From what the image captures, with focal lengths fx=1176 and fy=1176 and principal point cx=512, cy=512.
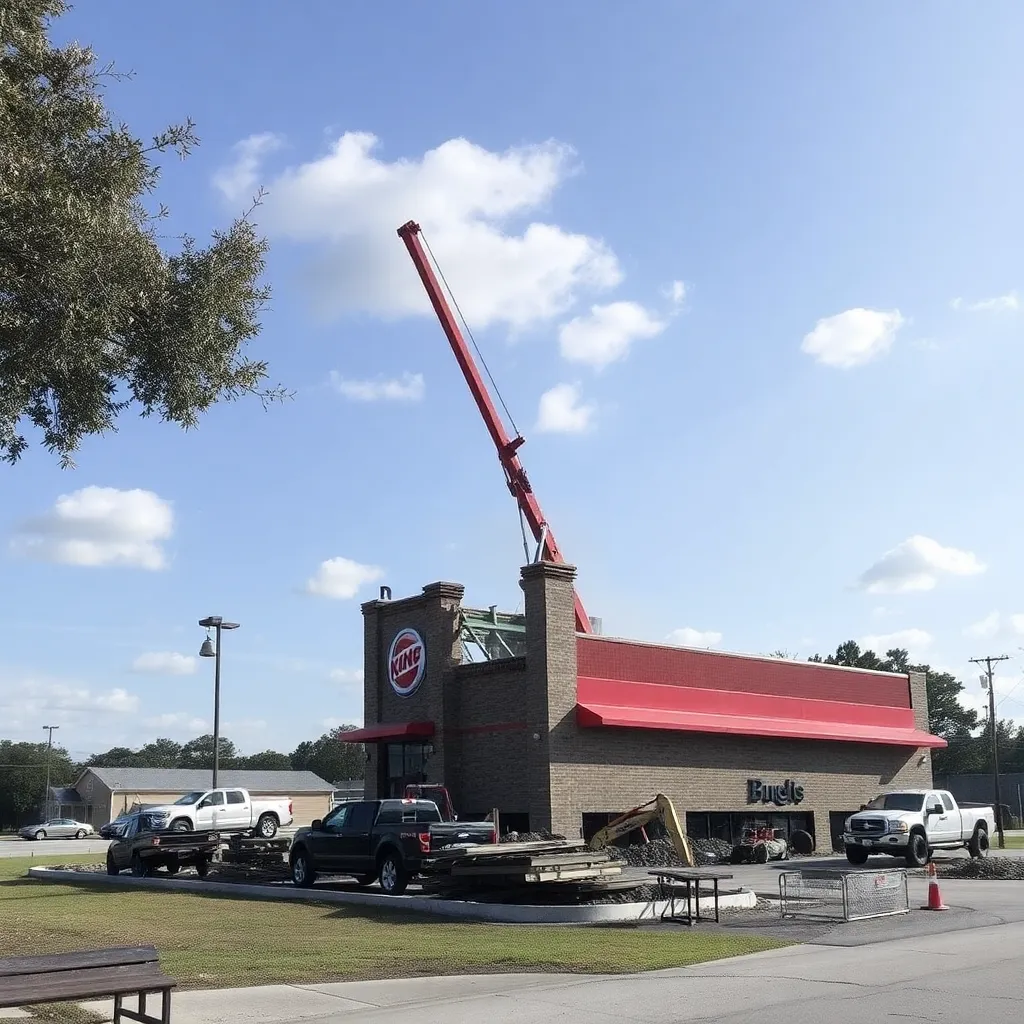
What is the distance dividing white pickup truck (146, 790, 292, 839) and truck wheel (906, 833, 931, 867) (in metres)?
18.0

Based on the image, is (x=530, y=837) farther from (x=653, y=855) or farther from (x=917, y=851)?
(x=917, y=851)

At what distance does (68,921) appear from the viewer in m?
18.5

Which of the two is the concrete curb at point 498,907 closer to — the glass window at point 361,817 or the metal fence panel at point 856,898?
the metal fence panel at point 856,898

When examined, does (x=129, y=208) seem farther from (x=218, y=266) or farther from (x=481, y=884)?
(x=481, y=884)

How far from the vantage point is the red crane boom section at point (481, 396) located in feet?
118

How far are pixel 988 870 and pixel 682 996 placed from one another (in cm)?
1857

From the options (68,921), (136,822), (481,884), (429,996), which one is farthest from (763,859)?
(429,996)

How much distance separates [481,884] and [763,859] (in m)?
13.7

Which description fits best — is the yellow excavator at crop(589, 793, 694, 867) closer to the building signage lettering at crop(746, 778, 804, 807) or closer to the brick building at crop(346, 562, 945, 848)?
the brick building at crop(346, 562, 945, 848)

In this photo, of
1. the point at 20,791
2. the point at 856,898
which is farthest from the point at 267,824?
the point at 20,791

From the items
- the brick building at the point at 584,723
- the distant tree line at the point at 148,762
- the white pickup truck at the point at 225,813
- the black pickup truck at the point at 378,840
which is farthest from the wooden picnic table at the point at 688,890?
the distant tree line at the point at 148,762

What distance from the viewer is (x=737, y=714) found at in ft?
Answer: 114

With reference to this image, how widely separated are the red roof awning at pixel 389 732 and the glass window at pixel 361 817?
925 cm

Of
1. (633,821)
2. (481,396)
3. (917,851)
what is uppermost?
(481,396)
